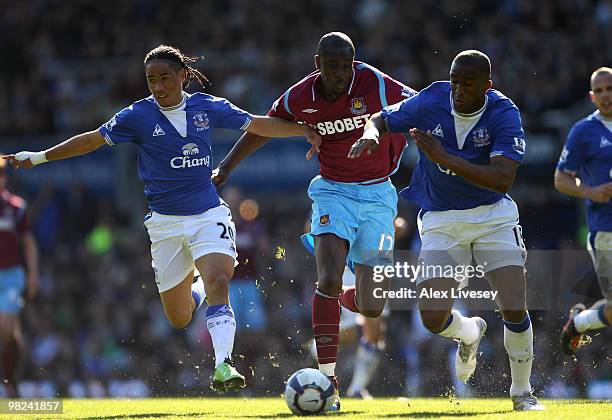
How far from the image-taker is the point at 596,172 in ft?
34.4

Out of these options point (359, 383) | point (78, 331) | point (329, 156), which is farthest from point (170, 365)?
point (329, 156)

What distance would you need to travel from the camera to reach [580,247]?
14.9 meters

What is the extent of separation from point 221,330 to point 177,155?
150 cm

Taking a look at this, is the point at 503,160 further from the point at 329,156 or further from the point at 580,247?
the point at 580,247

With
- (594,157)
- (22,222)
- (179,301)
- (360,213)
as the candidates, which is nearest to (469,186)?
(360,213)

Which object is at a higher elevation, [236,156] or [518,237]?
[236,156]

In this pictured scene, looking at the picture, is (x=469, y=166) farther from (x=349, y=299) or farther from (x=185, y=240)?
(x=185, y=240)

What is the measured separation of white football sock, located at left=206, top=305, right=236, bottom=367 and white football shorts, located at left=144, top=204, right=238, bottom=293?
527 mm

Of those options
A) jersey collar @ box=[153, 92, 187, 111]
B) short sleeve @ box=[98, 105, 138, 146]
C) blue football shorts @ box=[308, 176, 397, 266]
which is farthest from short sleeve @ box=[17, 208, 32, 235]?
Result: blue football shorts @ box=[308, 176, 397, 266]

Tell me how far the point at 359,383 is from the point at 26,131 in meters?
10.6

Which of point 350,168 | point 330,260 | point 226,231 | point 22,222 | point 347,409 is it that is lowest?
point 347,409

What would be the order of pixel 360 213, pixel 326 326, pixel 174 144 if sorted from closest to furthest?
pixel 326 326, pixel 174 144, pixel 360 213

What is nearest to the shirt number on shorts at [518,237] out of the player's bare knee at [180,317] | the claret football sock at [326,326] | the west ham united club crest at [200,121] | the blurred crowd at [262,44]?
the claret football sock at [326,326]

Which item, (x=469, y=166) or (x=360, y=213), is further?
(x=360, y=213)
